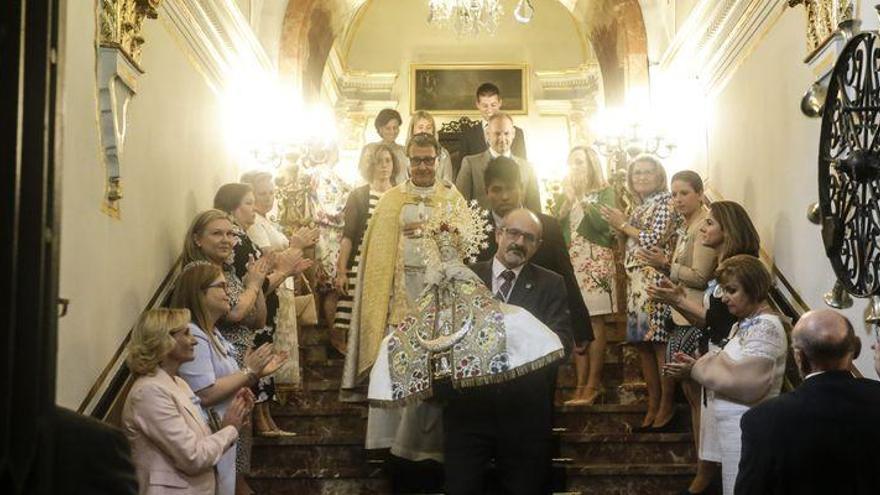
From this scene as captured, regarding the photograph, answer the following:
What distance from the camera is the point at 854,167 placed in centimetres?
499

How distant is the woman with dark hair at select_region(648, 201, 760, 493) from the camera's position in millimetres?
6195

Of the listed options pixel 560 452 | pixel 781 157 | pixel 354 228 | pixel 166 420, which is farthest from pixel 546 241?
pixel 166 420

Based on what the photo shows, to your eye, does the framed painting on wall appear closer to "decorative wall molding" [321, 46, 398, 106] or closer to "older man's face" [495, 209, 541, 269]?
"decorative wall molding" [321, 46, 398, 106]

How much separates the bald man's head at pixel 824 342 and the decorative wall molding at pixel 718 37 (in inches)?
156

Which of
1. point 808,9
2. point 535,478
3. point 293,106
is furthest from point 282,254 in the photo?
point 293,106

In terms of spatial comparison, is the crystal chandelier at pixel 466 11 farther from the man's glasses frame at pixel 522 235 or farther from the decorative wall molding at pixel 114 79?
the man's glasses frame at pixel 522 235

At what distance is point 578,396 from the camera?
8.45 m

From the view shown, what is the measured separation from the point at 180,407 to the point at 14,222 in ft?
11.9

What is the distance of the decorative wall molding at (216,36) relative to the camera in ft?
27.9

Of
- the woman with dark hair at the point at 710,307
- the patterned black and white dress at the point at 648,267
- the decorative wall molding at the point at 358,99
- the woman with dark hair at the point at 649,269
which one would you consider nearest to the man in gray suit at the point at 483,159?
the woman with dark hair at the point at 649,269

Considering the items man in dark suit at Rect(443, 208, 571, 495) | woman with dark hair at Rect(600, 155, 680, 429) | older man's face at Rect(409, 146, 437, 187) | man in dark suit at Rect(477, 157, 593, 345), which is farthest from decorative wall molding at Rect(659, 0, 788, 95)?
man in dark suit at Rect(443, 208, 571, 495)

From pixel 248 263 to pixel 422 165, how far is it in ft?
4.71

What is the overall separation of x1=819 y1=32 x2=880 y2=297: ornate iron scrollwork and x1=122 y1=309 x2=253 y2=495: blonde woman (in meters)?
2.71

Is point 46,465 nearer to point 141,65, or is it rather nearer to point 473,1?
point 141,65
